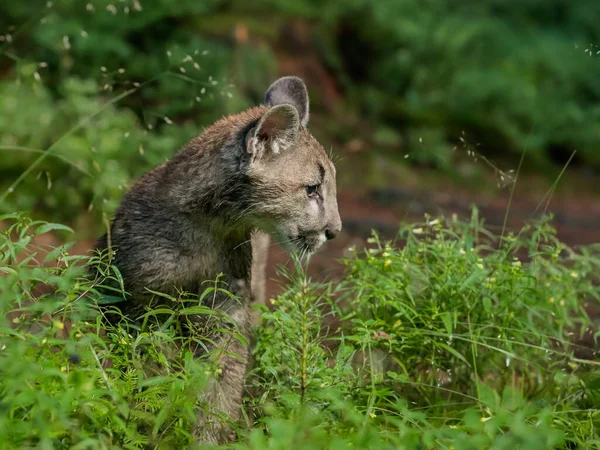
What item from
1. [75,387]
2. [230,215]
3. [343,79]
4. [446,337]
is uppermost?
[75,387]

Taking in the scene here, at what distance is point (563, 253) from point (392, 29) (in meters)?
6.09

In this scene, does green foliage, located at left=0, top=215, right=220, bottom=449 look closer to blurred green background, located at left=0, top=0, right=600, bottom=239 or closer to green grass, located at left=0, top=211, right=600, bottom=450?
green grass, located at left=0, top=211, right=600, bottom=450

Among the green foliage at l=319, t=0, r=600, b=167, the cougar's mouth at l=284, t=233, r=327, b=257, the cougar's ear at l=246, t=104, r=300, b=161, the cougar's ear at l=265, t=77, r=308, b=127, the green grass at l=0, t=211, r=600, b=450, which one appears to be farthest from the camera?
the green foliage at l=319, t=0, r=600, b=167

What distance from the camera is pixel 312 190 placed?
471cm

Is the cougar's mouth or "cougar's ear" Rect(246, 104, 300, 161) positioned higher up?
"cougar's ear" Rect(246, 104, 300, 161)

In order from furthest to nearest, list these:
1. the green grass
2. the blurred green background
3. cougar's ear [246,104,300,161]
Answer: the blurred green background
cougar's ear [246,104,300,161]
the green grass

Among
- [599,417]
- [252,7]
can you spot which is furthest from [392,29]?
[599,417]

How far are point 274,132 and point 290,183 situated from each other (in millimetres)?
284

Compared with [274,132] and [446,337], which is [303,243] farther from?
[446,337]

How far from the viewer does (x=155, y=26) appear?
10695 mm

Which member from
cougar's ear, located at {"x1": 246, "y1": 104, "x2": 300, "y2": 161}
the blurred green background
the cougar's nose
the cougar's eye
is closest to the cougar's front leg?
the cougar's nose

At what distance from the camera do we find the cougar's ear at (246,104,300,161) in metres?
4.48

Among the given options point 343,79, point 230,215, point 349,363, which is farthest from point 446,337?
point 343,79

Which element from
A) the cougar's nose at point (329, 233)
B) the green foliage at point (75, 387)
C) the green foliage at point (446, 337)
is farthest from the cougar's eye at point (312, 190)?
the green foliage at point (75, 387)
